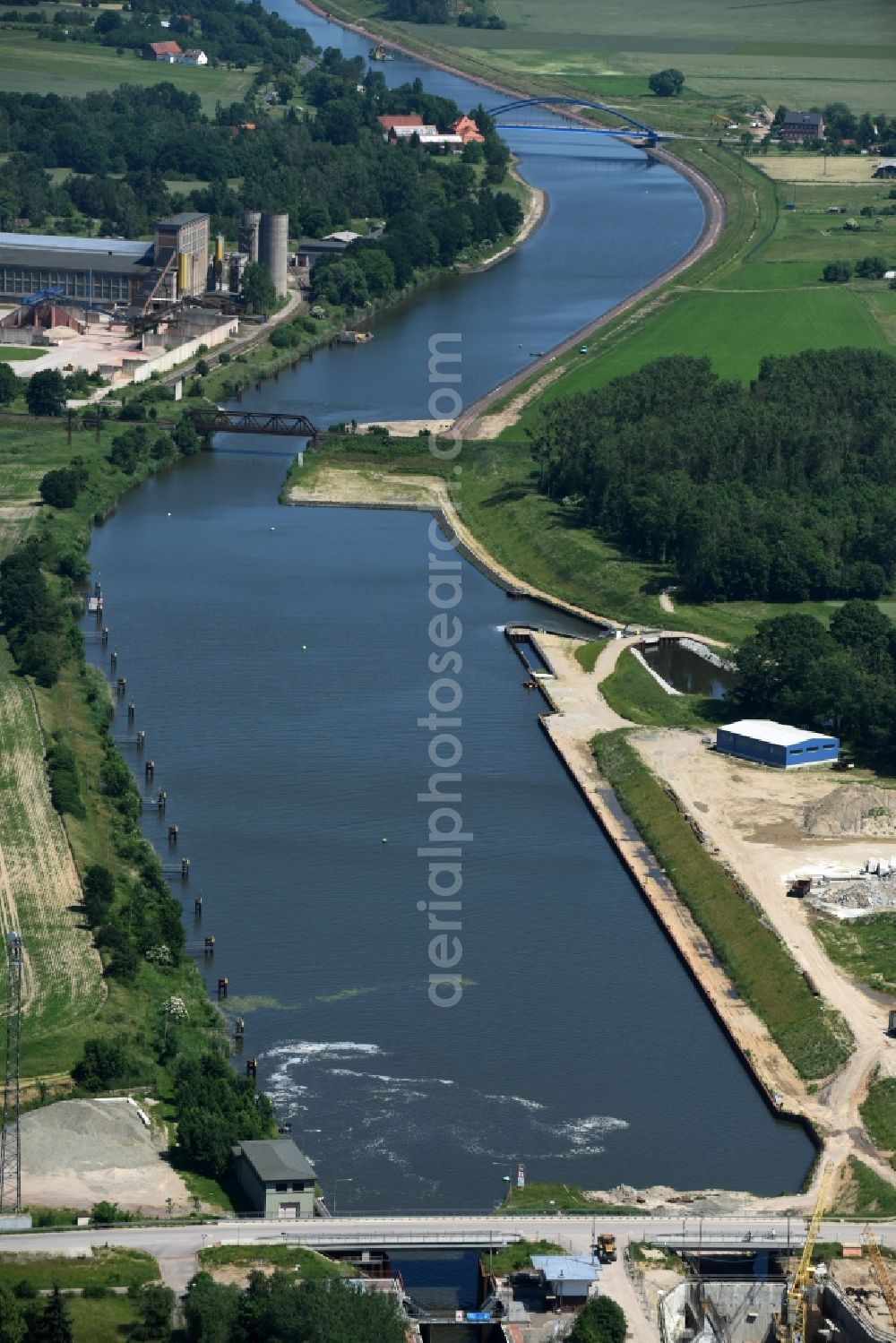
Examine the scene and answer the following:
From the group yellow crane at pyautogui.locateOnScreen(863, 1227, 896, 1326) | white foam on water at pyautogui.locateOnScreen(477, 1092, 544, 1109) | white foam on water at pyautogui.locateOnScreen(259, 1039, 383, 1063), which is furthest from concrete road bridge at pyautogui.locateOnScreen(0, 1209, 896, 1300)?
white foam on water at pyautogui.locateOnScreen(259, 1039, 383, 1063)

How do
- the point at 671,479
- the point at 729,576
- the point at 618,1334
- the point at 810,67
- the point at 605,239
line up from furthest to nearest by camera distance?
the point at 810,67, the point at 605,239, the point at 671,479, the point at 729,576, the point at 618,1334

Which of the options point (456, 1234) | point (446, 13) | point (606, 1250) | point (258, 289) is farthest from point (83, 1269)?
point (446, 13)

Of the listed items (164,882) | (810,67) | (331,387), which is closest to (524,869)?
(164,882)

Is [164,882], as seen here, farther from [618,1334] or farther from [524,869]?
[618,1334]

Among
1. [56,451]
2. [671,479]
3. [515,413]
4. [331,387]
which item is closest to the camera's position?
[671,479]

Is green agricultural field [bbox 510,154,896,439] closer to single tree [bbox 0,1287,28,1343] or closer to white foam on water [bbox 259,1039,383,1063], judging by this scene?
white foam on water [bbox 259,1039,383,1063]

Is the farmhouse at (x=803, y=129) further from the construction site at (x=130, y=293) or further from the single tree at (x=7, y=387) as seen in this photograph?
the single tree at (x=7, y=387)

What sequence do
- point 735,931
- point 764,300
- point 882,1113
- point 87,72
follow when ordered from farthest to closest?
1. point 87,72
2. point 764,300
3. point 735,931
4. point 882,1113

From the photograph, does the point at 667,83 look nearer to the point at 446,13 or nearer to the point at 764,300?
the point at 446,13
